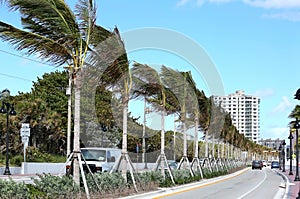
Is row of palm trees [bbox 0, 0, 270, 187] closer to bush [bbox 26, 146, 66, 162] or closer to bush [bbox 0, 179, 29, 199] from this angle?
bush [bbox 0, 179, 29, 199]

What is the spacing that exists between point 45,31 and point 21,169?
2791 centimetres

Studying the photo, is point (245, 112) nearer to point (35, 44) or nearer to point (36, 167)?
point (36, 167)

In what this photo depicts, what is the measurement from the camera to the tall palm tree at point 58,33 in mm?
16359

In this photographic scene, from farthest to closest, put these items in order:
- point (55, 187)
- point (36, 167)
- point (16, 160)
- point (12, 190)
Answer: point (16, 160), point (36, 167), point (55, 187), point (12, 190)

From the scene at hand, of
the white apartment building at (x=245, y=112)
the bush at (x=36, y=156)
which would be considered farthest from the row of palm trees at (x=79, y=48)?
the white apartment building at (x=245, y=112)

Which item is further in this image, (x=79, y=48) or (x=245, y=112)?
(x=245, y=112)

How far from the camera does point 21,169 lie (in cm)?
4294

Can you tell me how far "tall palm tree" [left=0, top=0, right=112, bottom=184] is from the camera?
1636cm

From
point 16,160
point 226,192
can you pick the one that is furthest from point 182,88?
point 16,160

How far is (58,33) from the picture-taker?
17.3 m

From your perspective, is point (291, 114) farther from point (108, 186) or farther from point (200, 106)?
point (108, 186)

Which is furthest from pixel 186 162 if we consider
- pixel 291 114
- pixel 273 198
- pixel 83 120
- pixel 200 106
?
pixel 83 120

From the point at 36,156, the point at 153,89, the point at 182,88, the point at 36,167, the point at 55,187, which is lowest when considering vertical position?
the point at 36,167

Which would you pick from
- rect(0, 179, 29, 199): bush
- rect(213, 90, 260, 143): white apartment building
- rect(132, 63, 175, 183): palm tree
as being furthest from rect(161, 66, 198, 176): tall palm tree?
rect(213, 90, 260, 143): white apartment building
